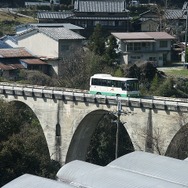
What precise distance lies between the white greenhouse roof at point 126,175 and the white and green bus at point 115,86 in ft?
35.0

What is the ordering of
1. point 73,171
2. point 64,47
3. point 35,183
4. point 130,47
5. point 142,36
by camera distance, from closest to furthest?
point 35,183
point 73,171
point 64,47
point 130,47
point 142,36

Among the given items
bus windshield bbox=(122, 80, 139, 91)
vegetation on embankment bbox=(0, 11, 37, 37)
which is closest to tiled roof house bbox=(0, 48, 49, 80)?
vegetation on embankment bbox=(0, 11, 37, 37)

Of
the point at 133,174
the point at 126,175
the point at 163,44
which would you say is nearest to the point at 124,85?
the point at 133,174

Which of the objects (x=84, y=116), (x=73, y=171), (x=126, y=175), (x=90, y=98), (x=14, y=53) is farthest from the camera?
(x=14, y=53)

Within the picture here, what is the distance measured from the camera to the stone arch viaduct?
1521 inches

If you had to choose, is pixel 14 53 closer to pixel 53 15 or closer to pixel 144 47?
pixel 144 47

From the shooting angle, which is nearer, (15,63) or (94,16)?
(15,63)

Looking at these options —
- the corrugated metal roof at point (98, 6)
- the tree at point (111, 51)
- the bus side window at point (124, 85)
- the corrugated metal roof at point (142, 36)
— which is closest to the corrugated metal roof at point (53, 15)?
the corrugated metal roof at point (98, 6)

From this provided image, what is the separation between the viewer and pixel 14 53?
61906 mm

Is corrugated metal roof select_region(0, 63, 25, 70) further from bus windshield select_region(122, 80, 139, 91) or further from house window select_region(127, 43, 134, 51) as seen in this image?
bus windshield select_region(122, 80, 139, 91)

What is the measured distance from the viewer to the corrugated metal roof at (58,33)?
63.3 meters

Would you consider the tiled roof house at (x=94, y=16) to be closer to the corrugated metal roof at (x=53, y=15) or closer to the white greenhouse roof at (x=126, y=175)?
the corrugated metal roof at (x=53, y=15)

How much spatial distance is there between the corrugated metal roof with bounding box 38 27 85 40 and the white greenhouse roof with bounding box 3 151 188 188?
32829 mm

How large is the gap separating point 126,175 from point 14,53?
35787mm
